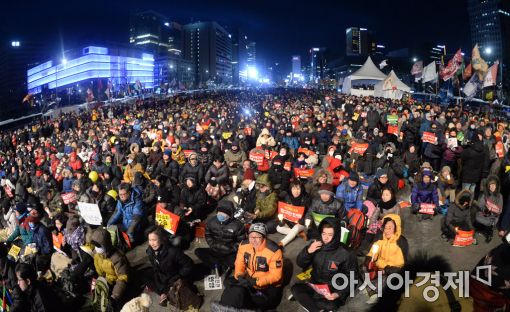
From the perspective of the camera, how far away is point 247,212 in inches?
377

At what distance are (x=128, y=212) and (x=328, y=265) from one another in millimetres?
5615

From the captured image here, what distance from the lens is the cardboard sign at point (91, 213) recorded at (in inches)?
376

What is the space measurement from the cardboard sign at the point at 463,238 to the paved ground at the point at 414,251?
0.11 meters

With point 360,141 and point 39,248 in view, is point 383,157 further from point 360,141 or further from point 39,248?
point 39,248

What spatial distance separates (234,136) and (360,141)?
6116mm

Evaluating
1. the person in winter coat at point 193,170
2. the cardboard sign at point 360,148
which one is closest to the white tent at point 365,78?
the cardboard sign at point 360,148

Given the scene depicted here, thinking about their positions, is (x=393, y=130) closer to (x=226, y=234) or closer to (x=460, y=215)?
(x=460, y=215)

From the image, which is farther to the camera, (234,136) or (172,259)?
(234,136)

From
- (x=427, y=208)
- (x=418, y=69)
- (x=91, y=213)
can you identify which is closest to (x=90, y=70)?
(x=418, y=69)

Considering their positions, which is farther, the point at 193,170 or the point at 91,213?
the point at 193,170

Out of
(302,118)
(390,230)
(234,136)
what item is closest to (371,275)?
(390,230)

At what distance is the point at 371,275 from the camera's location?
6.25 meters

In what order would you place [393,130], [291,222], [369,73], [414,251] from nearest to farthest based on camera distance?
[414,251] < [291,222] < [393,130] < [369,73]

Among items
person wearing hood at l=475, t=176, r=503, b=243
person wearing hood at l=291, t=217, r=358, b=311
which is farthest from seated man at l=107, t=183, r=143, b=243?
person wearing hood at l=475, t=176, r=503, b=243
